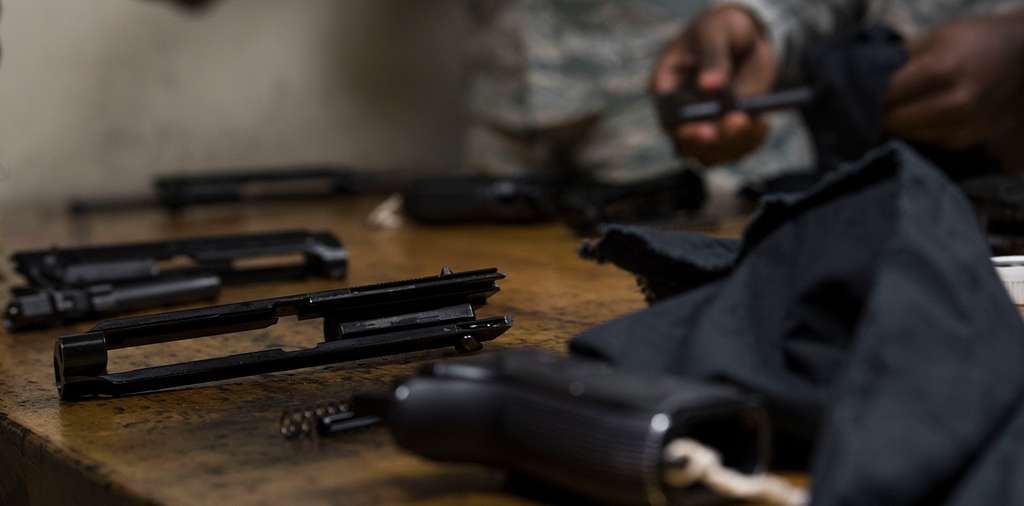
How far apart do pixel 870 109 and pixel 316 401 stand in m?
1.09

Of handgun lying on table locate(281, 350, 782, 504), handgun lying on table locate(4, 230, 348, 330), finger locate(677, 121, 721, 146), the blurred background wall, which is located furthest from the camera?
the blurred background wall

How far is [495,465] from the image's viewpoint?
471 millimetres

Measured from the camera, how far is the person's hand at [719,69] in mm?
1687

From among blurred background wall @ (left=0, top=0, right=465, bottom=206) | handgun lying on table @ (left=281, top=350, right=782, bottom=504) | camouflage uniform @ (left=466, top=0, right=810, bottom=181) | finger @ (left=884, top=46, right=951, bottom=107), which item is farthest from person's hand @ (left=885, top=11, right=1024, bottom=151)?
blurred background wall @ (left=0, top=0, right=465, bottom=206)

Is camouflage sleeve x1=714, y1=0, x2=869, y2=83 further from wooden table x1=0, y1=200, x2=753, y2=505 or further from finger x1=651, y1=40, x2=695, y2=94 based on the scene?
wooden table x1=0, y1=200, x2=753, y2=505

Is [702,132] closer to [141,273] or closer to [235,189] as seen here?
[235,189]

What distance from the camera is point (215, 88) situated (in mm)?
2488

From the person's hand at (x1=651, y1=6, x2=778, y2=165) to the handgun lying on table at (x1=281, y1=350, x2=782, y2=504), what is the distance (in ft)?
4.06

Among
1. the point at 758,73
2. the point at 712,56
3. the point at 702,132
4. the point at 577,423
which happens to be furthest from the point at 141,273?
the point at 758,73

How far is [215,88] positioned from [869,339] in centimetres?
223

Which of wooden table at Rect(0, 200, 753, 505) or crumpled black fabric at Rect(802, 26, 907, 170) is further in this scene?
crumpled black fabric at Rect(802, 26, 907, 170)

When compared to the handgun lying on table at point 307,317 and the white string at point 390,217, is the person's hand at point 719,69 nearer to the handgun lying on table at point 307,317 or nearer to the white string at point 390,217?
the white string at point 390,217

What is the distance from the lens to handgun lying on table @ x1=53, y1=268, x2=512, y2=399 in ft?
2.20

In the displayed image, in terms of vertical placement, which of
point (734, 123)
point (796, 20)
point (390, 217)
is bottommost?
point (390, 217)
